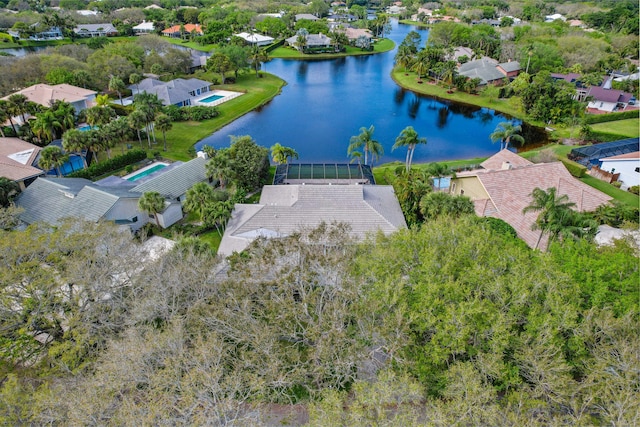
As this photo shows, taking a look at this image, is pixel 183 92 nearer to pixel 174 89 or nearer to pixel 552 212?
pixel 174 89

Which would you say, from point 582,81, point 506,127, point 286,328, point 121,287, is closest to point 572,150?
point 506,127

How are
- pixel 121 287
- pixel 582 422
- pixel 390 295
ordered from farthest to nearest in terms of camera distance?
pixel 121 287 < pixel 390 295 < pixel 582 422

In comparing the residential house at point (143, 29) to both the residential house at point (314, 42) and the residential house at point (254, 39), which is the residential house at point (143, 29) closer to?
the residential house at point (254, 39)

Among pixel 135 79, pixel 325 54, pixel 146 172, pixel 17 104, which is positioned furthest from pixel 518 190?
pixel 325 54

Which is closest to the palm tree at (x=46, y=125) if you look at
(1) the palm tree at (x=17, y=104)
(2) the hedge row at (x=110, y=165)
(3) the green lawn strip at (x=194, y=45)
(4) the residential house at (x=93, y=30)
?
(1) the palm tree at (x=17, y=104)

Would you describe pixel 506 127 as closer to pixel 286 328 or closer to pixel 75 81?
pixel 286 328

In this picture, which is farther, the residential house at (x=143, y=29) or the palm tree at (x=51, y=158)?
the residential house at (x=143, y=29)
